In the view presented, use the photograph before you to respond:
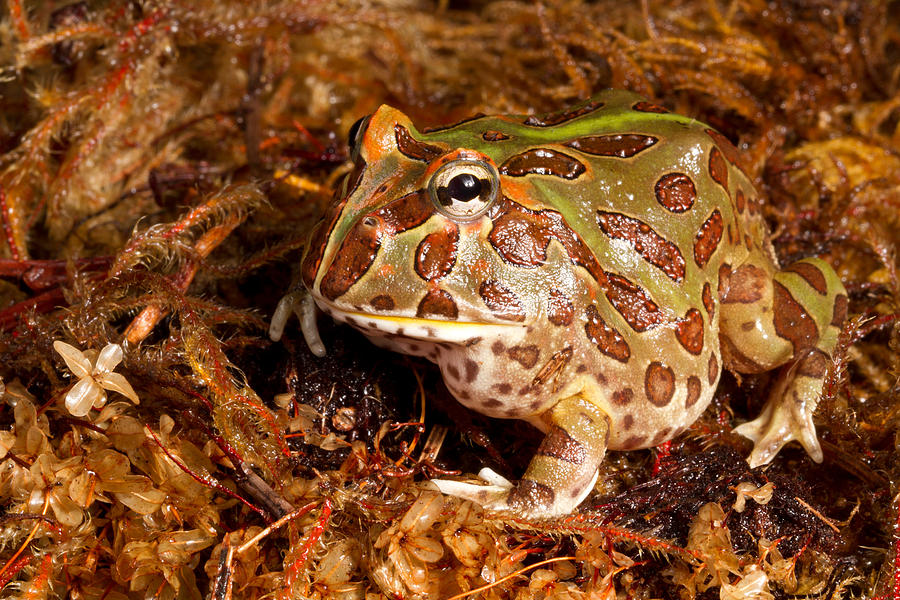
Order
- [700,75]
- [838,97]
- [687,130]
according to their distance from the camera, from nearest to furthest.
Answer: [687,130], [700,75], [838,97]

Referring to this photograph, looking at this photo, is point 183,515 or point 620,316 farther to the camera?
point 620,316

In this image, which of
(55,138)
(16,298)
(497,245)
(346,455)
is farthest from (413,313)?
(55,138)

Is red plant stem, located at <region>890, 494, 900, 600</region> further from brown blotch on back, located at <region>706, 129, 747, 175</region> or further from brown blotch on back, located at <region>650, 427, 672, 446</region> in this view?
brown blotch on back, located at <region>706, 129, 747, 175</region>

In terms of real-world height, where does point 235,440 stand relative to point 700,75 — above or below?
below

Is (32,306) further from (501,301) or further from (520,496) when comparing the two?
(520,496)

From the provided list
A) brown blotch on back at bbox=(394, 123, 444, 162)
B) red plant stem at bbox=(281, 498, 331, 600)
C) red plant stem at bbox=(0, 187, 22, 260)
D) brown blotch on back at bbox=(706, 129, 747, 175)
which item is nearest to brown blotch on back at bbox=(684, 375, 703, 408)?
brown blotch on back at bbox=(706, 129, 747, 175)

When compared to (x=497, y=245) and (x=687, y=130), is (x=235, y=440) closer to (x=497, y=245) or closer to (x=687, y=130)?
(x=497, y=245)

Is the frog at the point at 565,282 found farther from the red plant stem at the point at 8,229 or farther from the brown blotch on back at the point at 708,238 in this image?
the red plant stem at the point at 8,229
